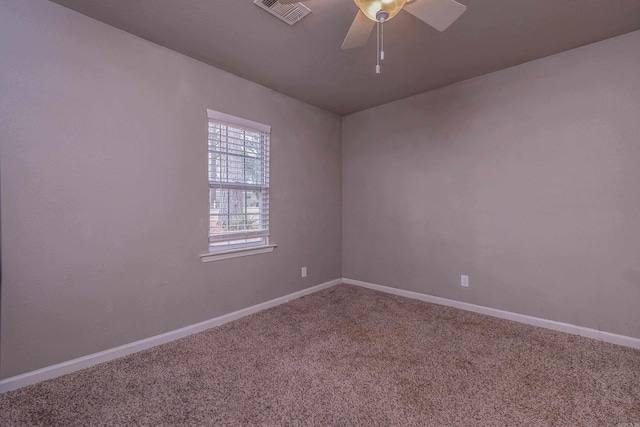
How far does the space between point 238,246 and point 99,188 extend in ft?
4.23

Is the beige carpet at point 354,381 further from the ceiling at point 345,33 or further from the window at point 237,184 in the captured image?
the ceiling at point 345,33

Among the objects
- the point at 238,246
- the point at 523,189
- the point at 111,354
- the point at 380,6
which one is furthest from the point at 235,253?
the point at 523,189

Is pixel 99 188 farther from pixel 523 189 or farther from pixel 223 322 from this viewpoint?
pixel 523 189

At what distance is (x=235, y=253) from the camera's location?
296 cm

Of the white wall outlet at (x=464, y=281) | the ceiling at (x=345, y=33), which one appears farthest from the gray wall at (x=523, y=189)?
the ceiling at (x=345, y=33)

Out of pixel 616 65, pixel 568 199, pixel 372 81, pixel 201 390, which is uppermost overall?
pixel 372 81

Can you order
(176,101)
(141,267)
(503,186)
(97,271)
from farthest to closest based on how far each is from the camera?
(503,186)
(176,101)
(141,267)
(97,271)

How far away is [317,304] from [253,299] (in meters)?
0.72

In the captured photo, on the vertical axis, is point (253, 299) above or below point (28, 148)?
below

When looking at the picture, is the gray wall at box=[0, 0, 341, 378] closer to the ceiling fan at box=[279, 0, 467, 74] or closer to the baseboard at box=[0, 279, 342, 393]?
the baseboard at box=[0, 279, 342, 393]

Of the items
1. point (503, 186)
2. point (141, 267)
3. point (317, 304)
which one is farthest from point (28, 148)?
point (503, 186)

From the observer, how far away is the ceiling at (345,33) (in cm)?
198

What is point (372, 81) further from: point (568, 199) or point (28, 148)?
point (28, 148)

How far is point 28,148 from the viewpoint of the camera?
187cm
